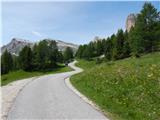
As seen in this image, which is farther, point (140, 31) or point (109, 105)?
point (140, 31)

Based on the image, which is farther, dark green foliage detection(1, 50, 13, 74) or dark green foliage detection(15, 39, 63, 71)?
dark green foliage detection(1, 50, 13, 74)

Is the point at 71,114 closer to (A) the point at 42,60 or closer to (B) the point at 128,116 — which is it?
(B) the point at 128,116

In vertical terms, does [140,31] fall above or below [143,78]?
above

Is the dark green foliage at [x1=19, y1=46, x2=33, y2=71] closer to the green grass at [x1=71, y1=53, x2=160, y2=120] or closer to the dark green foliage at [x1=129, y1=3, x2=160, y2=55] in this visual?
the dark green foliage at [x1=129, y1=3, x2=160, y2=55]

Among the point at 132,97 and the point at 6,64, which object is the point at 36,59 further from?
the point at 132,97

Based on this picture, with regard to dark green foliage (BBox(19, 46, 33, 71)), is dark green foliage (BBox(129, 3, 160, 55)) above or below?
above

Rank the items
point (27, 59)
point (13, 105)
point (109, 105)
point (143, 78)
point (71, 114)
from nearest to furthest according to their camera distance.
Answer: point (71, 114) → point (109, 105) → point (13, 105) → point (143, 78) → point (27, 59)

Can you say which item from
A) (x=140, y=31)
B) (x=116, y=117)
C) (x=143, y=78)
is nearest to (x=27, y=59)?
(x=140, y=31)

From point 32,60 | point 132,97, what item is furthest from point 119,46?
point 132,97

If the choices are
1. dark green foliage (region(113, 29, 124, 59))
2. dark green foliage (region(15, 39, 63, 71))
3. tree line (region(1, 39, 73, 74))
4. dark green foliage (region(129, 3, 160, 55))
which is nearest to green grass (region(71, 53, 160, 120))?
dark green foliage (region(129, 3, 160, 55))

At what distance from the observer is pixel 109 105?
1552cm

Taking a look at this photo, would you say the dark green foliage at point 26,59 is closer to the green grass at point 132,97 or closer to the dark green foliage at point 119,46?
the dark green foliage at point 119,46

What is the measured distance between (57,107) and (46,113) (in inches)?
66.3

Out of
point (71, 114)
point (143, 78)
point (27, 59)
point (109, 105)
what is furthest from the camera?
point (27, 59)
